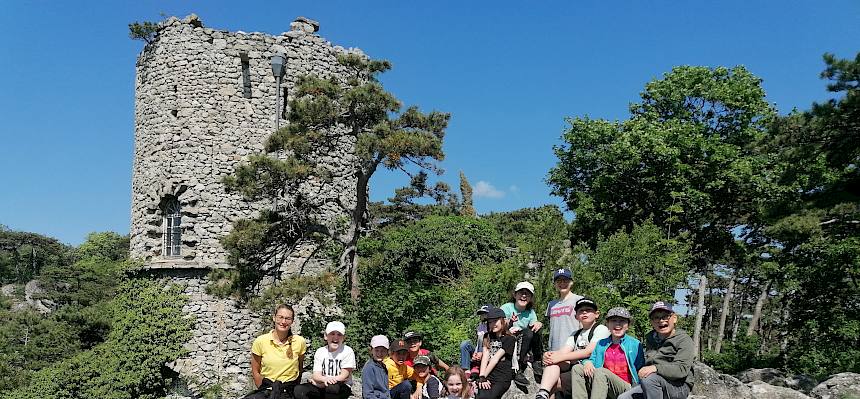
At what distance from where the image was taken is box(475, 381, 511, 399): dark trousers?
654cm

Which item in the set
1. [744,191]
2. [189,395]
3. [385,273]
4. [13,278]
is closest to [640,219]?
[744,191]

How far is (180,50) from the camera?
16234 mm

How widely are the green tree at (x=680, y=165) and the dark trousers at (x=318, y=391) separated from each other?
16511 millimetres

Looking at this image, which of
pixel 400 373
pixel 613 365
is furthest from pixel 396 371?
pixel 613 365

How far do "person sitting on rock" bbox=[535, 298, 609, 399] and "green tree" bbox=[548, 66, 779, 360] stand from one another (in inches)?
623

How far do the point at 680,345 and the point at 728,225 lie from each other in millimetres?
19954

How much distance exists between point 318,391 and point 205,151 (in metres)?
10.9

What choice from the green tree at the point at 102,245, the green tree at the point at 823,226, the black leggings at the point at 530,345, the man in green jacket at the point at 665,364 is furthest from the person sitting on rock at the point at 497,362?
the green tree at the point at 102,245

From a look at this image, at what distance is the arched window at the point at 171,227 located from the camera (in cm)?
1628

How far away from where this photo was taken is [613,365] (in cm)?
600

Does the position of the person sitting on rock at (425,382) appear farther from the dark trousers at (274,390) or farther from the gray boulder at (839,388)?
the gray boulder at (839,388)

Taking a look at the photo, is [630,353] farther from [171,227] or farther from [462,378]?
[171,227]

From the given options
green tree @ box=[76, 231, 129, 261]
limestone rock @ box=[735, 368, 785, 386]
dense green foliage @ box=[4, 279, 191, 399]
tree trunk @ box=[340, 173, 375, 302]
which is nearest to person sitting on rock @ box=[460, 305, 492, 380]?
tree trunk @ box=[340, 173, 375, 302]

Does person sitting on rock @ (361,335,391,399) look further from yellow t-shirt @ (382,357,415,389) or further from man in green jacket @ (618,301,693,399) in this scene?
man in green jacket @ (618,301,693,399)
